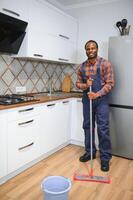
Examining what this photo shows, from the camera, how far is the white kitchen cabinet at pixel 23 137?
210cm

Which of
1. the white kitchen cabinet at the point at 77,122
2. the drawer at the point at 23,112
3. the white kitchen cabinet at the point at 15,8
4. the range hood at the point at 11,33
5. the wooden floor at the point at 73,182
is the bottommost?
the wooden floor at the point at 73,182

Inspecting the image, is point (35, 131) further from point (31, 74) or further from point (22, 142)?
point (31, 74)

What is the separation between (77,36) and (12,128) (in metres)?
2.10

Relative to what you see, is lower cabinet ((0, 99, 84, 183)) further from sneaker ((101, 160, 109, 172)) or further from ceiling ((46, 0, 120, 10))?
ceiling ((46, 0, 120, 10))

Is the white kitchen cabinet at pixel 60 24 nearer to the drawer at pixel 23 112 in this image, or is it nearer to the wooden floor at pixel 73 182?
the drawer at pixel 23 112

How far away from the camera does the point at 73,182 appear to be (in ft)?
7.00

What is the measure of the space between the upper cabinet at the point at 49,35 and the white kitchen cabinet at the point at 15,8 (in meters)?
0.08

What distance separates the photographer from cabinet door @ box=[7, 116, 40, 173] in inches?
83.3

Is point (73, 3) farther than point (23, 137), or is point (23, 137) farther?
point (73, 3)

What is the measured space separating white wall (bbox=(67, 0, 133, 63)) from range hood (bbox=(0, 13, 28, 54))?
1330mm

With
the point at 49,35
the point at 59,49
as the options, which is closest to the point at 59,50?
the point at 59,49

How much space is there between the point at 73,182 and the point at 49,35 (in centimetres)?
189

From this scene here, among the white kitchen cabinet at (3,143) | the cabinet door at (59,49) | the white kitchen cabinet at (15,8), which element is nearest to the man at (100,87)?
the cabinet door at (59,49)

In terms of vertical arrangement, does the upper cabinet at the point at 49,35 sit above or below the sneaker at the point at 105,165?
above
